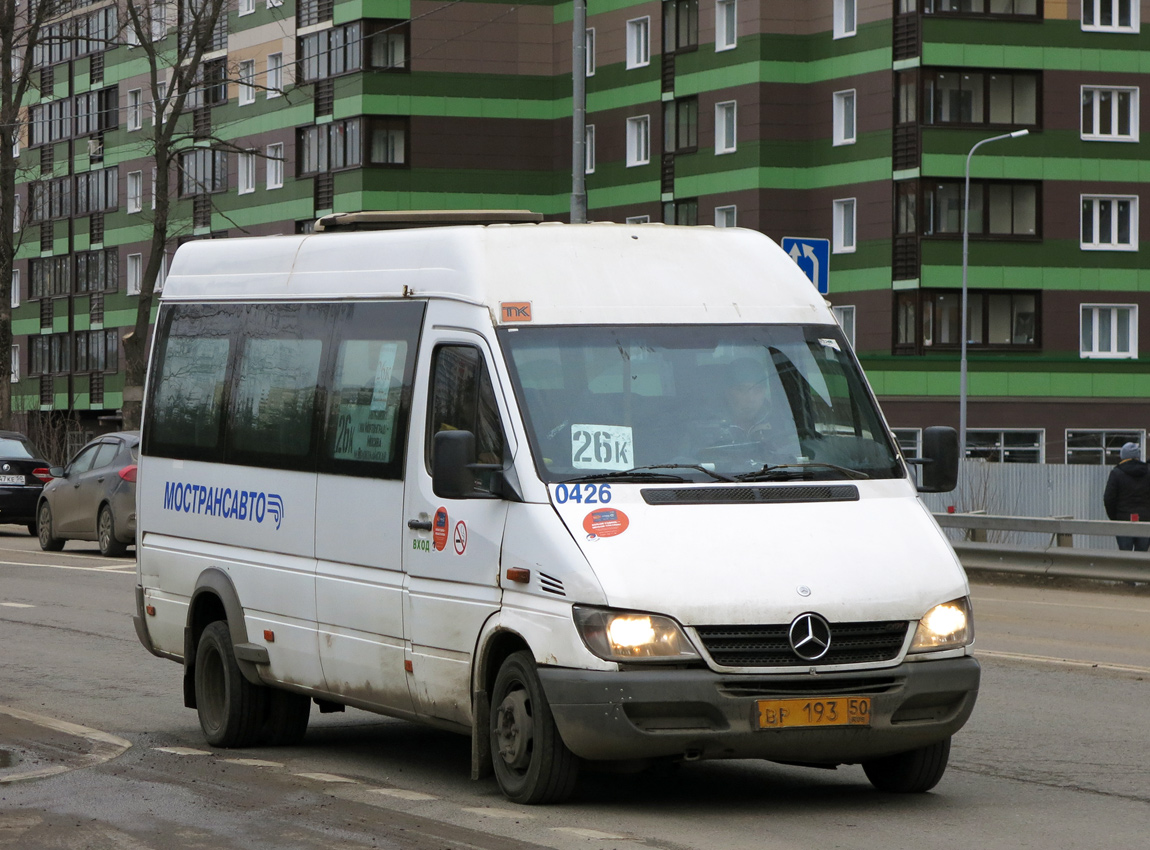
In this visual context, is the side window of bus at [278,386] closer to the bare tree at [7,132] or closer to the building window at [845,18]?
the bare tree at [7,132]

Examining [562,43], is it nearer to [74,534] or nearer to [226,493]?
[74,534]

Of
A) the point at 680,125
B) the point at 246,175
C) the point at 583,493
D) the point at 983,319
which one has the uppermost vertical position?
the point at 680,125

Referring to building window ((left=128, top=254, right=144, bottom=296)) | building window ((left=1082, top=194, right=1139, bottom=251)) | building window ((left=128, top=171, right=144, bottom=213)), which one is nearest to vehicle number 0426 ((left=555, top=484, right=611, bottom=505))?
building window ((left=1082, top=194, right=1139, bottom=251))

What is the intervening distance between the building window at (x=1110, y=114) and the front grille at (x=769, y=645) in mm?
53698

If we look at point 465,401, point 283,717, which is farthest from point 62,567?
point 465,401

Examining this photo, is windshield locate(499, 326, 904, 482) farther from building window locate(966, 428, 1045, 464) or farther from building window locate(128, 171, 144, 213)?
building window locate(128, 171, 144, 213)

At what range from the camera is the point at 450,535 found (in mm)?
8547

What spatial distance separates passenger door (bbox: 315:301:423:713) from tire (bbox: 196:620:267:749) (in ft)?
2.97

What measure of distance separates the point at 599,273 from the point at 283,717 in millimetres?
3036

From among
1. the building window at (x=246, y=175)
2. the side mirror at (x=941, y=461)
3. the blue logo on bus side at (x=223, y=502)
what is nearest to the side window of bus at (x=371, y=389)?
the blue logo on bus side at (x=223, y=502)

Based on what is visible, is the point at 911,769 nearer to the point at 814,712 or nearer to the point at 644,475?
the point at 814,712

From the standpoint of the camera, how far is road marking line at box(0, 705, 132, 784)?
916cm

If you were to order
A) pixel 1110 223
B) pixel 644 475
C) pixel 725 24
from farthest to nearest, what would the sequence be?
pixel 725 24
pixel 1110 223
pixel 644 475

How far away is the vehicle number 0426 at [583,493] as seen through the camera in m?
7.96
